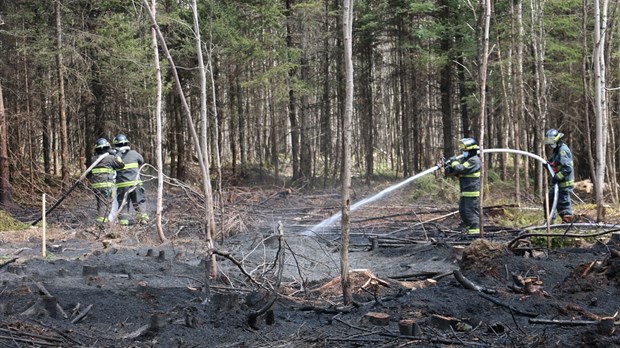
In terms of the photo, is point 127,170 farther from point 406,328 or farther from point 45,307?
point 406,328

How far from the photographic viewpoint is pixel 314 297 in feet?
26.3

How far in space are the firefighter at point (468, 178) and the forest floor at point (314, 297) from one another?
0.35m

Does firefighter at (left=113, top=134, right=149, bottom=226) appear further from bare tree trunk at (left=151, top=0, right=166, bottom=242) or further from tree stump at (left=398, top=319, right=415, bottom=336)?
tree stump at (left=398, top=319, right=415, bottom=336)

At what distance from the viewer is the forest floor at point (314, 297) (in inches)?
227

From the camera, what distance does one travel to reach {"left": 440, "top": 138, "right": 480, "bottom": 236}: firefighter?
485 inches

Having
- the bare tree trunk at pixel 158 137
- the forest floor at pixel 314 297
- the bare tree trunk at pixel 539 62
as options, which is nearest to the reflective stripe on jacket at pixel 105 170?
the forest floor at pixel 314 297

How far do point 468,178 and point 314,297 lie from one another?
18.5 feet

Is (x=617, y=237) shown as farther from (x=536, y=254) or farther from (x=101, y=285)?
(x=101, y=285)

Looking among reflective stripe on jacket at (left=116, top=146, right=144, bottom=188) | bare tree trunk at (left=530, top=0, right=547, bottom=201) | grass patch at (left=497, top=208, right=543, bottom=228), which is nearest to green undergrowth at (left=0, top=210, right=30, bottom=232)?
reflective stripe on jacket at (left=116, top=146, right=144, bottom=188)

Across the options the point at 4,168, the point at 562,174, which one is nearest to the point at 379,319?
the point at 562,174

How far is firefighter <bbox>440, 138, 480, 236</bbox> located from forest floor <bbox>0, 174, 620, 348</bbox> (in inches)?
13.9

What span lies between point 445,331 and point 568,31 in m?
17.5

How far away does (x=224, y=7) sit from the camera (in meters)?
24.5

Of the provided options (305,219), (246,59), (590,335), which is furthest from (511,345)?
(246,59)
